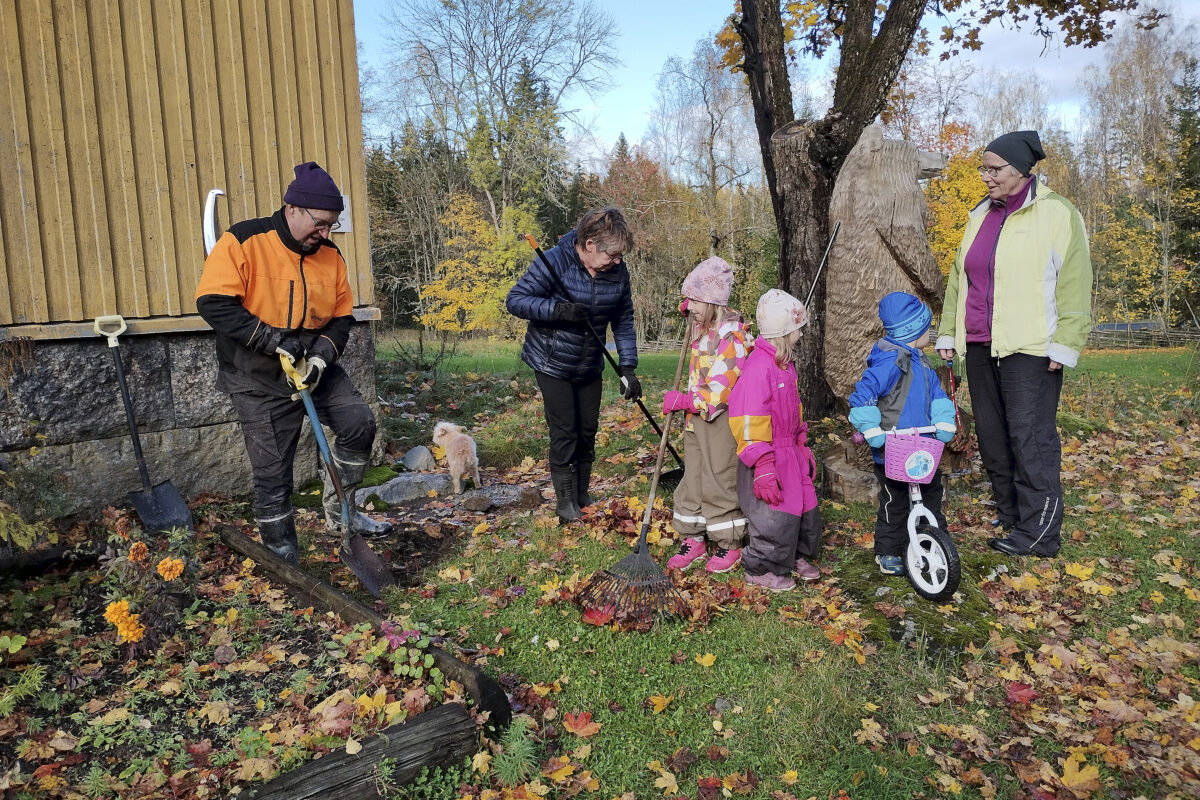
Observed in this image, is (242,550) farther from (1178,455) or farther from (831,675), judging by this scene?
(1178,455)

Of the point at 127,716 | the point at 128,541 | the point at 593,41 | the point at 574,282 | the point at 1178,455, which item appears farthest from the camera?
the point at 593,41

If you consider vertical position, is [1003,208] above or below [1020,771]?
above

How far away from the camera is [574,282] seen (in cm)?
495

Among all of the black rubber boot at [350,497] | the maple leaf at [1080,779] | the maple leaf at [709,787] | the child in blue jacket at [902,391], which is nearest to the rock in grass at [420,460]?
the black rubber boot at [350,497]

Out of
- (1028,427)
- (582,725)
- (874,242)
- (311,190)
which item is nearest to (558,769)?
(582,725)

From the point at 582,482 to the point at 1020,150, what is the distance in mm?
3395

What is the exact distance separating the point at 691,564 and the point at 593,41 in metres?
27.6

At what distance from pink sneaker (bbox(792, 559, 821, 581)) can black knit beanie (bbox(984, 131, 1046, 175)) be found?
99.5 inches

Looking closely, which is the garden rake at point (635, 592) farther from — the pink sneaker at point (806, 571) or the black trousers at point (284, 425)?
the black trousers at point (284, 425)

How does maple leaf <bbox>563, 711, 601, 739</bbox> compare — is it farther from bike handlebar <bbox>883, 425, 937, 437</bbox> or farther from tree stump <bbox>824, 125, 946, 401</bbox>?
tree stump <bbox>824, 125, 946, 401</bbox>

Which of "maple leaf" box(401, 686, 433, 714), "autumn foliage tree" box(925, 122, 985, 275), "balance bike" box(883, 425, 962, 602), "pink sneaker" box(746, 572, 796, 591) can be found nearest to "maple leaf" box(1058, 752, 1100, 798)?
"balance bike" box(883, 425, 962, 602)

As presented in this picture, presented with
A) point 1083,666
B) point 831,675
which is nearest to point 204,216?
point 831,675

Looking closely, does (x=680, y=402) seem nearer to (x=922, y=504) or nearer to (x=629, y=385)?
(x=629, y=385)

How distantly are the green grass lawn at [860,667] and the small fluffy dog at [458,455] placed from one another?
1048 millimetres
